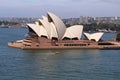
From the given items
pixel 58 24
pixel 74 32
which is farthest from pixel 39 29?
pixel 74 32

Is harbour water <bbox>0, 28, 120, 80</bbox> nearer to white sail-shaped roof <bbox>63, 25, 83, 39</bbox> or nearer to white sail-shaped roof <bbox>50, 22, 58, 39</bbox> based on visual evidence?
white sail-shaped roof <bbox>50, 22, 58, 39</bbox>

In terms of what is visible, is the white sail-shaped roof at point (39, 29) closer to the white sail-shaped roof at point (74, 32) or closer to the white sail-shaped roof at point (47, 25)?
the white sail-shaped roof at point (47, 25)

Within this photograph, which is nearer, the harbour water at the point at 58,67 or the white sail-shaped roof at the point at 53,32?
the harbour water at the point at 58,67

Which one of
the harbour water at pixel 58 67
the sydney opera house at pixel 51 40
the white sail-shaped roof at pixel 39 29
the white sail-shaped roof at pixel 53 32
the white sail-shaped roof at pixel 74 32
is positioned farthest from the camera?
the white sail-shaped roof at pixel 74 32

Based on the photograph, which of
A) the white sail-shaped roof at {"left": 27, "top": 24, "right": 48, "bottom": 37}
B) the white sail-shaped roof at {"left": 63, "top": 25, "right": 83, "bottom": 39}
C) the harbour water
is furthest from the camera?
the white sail-shaped roof at {"left": 63, "top": 25, "right": 83, "bottom": 39}

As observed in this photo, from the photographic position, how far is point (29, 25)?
114 ft

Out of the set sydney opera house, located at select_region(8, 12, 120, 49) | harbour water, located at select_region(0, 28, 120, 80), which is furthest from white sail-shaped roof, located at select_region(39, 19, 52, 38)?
harbour water, located at select_region(0, 28, 120, 80)

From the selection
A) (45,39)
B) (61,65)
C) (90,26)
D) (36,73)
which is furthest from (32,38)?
(90,26)

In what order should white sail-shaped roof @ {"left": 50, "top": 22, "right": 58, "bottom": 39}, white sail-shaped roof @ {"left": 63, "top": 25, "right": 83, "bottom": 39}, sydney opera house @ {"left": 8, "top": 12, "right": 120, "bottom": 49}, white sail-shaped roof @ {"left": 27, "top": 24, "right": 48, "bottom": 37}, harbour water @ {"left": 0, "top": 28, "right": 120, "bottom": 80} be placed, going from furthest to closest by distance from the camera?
white sail-shaped roof @ {"left": 63, "top": 25, "right": 83, "bottom": 39}
white sail-shaped roof @ {"left": 50, "top": 22, "right": 58, "bottom": 39}
white sail-shaped roof @ {"left": 27, "top": 24, "right": 48, "bottom": 37}
sydney opera house @ {"left": 8, "top": 12, "right": 120, "bottom": 49}
harbour water @ {"left": 0, "top": 28, "right": 120, "bottom": 80}

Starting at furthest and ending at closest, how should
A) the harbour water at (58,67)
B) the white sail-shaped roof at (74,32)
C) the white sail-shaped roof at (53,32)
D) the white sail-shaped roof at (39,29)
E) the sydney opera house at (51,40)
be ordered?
1. the white sail-shaped roof at (74,32)
2. the white sail-shaped roof at (53,32)
3. the white sail-shaped roof at (39,29)
4. the sydney opera house at (51,40)
5. the harbour water at (58,67)

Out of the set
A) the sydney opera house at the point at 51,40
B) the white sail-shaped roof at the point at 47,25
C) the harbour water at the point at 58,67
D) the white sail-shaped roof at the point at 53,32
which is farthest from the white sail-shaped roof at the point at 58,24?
the harbour water at the point at 58,67

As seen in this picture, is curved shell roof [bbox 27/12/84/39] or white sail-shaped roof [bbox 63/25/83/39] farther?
white sail-shaped roof [bbox 63/25/83/39]

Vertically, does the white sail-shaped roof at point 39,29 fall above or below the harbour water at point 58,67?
above

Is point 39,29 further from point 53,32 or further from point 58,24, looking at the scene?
point 58,24
